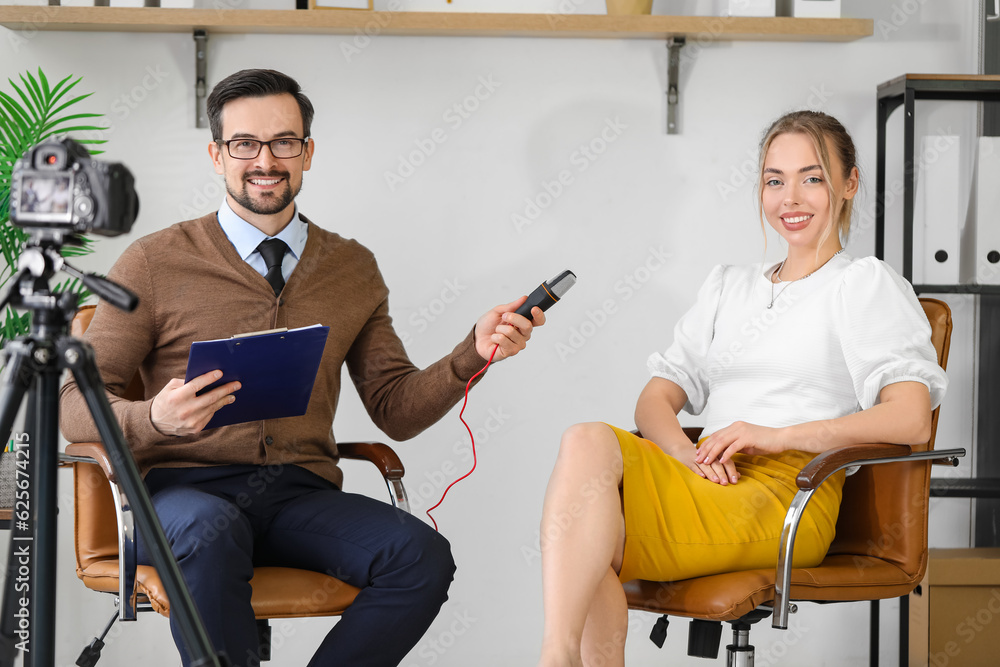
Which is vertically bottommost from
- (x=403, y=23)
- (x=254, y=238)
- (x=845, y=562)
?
(x=845, y=562)

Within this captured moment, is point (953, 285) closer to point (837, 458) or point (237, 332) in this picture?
point (837, 458)

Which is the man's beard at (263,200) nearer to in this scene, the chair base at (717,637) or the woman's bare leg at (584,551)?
the woman's bare leg at (584,551)

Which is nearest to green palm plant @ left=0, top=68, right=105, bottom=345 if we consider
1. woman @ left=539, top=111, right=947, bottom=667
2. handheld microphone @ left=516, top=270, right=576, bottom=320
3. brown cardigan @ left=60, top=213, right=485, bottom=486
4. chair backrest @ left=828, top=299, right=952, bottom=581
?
brown cardigan @ left=60, top=213, right=485, bottom=486

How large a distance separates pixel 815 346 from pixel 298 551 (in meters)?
1.06

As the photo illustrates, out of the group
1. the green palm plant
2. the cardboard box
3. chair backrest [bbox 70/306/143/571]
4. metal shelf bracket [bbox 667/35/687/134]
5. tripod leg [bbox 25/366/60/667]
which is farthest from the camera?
metal shelf bracket [bbox 667/35/687/134]

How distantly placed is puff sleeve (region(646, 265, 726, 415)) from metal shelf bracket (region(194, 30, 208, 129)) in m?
1.40

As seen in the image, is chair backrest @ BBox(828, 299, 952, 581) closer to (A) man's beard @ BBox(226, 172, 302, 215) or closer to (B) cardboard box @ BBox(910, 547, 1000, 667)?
(B) cardboard box @ BBox(910, 547, 1000, 667)

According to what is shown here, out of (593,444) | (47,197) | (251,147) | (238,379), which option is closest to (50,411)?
(47,197)

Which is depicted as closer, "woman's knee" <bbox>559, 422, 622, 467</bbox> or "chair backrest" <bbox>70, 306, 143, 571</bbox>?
"woman's knee" <bbox>559, 422, 622, 467</bbox>

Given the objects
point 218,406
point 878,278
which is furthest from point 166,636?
point 878,278

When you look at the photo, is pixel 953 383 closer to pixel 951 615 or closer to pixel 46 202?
pixel 951 615

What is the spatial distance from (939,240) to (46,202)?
217 centimetres

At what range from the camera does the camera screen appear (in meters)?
1.03

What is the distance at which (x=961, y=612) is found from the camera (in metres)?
2.29
